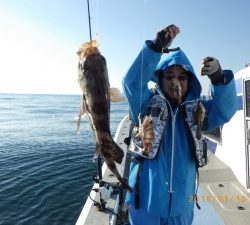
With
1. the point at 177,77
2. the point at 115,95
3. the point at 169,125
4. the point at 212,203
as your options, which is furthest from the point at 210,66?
the point at 212,203

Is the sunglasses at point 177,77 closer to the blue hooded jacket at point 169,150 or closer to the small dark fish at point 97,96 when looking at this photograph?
the blue hooded jacket at point 169,150

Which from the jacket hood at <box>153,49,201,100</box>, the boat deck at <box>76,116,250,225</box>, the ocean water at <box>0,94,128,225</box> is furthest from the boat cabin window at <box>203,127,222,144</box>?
the jacket hood at <box>153,49,201,100</box>

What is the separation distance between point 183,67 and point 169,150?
871 millimetres

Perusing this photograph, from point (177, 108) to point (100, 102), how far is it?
1162mm

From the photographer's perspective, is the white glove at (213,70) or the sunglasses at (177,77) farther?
the sunglasses at (177,77)

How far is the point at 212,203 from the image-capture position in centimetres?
611

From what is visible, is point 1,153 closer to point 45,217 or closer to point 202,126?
point 45,217

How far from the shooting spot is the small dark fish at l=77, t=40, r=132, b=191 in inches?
96.7

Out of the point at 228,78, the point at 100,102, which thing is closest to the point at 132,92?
the point at 100,102

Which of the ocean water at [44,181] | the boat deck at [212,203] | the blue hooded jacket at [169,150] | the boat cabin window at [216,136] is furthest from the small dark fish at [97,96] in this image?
the boat cabin window at [216,136]

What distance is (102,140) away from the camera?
2.63 metres

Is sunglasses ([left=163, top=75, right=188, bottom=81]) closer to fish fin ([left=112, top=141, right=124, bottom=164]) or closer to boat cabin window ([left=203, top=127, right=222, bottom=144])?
fish fin ([left=112, top=141, right=124, bottom=164])

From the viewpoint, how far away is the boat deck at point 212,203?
5.13 m

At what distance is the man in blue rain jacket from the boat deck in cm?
178
